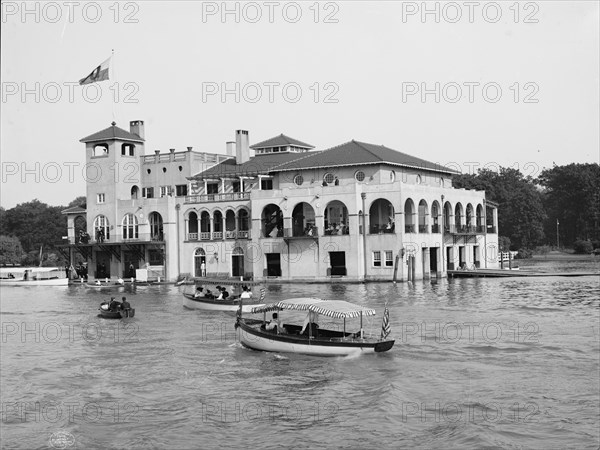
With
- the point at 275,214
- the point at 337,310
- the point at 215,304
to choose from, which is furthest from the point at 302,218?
the point at 337,310

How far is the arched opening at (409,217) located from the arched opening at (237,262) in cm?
1533

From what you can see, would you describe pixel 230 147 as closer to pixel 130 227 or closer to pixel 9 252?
Result: pixel 130 227

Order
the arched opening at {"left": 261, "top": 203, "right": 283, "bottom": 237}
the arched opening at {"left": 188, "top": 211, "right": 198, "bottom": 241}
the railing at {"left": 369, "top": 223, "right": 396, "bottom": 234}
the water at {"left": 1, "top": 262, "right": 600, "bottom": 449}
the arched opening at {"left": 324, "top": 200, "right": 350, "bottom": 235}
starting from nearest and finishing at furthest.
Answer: the water at {"left": 1, "top": 262, "right": 600, "bottom": 449}, the railing at {"left": 369, "top": 223, "right": 396, "bottom": 234}, the arched opening at {"left": 324, "top": 200, "right": 350, "bottom": 235}, the arched opening at {"left": 261, "top": 203, "right": 283, "bottom": 237}, the arched opening at {"left": 188, "top": 211, "right": 198, "bottom": 241}

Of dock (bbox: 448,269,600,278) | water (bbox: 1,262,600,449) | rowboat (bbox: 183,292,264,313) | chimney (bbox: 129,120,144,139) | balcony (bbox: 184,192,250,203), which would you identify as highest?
chimney (bbox: 129,120,144,139)

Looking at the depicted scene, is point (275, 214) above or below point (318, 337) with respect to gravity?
above

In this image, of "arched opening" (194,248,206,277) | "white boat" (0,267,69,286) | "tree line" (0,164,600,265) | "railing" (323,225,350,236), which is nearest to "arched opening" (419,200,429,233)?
"railing" (323,225,350,236)

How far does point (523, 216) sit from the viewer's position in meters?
121

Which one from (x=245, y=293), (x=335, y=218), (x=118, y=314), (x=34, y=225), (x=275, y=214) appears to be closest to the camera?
(x=118, y=314)

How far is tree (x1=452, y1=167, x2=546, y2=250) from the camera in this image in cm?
12088

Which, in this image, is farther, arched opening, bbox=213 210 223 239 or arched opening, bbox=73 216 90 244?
arched opening, bbox=73 216 90 244

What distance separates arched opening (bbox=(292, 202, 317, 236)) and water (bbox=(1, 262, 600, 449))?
28.7 metres

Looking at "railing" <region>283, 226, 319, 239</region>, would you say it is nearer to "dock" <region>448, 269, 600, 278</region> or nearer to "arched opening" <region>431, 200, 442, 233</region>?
"arched opening" <region>431, 200, 442, 233</region>

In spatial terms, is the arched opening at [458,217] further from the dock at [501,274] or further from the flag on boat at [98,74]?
the flag on boat at [98,74]

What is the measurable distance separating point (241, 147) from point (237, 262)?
41.0 feet
